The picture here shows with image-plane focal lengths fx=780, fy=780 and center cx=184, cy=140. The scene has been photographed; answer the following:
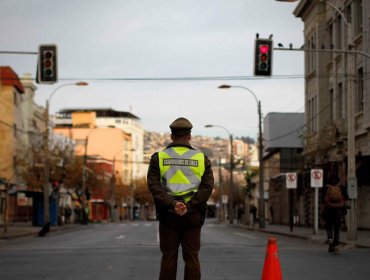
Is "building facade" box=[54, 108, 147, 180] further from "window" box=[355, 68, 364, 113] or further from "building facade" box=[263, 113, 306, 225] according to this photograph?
"window" box=[355, 68, 364, 113]

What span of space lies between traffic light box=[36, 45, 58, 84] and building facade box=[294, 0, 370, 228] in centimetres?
1310

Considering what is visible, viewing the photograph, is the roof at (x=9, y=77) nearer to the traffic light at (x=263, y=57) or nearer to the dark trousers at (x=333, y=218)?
the traffic light at (x=263, y=57)

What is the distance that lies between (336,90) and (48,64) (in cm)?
2433

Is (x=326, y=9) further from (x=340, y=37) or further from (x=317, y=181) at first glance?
(x=317, y=181)

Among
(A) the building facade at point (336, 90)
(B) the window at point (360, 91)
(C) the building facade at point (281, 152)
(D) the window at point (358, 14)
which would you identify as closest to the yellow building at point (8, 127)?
(C) the building facade at point (281, 152)

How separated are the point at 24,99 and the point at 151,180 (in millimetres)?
67937

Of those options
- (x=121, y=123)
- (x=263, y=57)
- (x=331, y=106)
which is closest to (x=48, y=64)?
(x=263, y=57)

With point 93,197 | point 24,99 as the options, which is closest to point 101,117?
point 93,197

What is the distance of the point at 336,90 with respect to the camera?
146 feet

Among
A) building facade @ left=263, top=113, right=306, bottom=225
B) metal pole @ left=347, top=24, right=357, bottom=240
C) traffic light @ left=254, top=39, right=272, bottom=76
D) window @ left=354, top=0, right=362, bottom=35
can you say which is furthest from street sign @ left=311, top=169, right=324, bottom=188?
building facade @ left=263, top=113, right=306, bottom=225

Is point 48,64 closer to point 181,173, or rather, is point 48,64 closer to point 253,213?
point 181,173

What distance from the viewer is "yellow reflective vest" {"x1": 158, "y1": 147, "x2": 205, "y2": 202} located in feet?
26.3

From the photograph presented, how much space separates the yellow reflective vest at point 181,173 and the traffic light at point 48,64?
53.6ft

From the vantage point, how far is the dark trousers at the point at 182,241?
26.3ft
